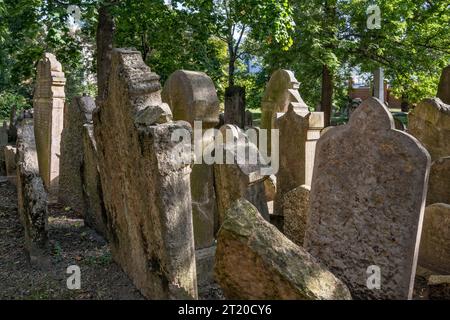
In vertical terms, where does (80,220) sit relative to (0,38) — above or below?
below

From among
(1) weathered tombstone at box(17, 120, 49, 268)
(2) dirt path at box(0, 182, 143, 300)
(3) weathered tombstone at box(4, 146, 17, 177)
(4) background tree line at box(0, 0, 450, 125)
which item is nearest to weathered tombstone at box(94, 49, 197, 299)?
(2) dirt path at box(0, 182, 143, 300)

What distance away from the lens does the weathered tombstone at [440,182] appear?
4879 mm

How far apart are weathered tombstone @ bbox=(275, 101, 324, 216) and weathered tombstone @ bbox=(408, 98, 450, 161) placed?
130 cm

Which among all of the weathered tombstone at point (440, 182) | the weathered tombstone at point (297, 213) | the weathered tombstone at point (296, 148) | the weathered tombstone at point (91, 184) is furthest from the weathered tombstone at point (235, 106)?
the weathered tombstone at point (440, 182)

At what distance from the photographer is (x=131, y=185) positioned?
3746 mm

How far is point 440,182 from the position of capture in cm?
492

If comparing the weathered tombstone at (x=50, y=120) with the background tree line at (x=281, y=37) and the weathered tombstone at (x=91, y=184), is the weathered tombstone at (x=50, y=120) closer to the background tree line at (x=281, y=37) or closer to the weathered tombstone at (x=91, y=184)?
the background tree line at (x=281, y=37)

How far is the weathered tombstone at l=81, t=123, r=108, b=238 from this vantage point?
5.69 metres

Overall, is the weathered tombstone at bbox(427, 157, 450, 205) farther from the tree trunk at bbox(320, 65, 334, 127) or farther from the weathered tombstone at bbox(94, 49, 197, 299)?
the tree trunk at bbox(320, 65, 334, 127)

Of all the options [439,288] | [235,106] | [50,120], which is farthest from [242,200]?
[235,106]

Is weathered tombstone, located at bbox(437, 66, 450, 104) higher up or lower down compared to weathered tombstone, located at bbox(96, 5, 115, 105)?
lower down

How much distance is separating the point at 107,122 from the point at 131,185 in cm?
75

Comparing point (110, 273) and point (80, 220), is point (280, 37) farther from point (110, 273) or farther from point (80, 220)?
point (110, 273)
